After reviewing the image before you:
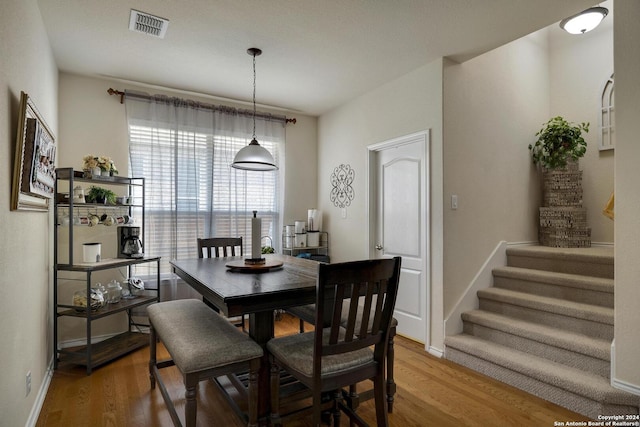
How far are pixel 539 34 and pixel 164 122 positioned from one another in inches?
172

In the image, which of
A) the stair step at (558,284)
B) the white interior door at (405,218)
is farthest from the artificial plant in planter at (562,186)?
the white interior door at (405,218)

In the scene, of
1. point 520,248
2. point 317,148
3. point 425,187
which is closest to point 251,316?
point 425,187

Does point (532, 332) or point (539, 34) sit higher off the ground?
point (539, 34)

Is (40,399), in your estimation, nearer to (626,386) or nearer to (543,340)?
(543,340)

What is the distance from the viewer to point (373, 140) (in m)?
3.89

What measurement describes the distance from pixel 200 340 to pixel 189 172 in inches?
98.3

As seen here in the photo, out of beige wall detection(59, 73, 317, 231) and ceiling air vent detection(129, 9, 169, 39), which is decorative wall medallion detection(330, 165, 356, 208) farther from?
ceiling air vent detection(129, 9, 169, 39)

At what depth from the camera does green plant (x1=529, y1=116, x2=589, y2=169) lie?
347cm

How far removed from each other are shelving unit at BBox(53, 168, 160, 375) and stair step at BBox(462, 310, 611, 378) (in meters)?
2.99

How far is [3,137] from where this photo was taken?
5.21ft

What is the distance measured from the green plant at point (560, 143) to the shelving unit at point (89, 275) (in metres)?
4.10

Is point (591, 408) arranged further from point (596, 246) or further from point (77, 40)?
point (77, 40)

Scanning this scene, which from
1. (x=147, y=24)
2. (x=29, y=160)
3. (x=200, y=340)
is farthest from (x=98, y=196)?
(x=200, y=340)

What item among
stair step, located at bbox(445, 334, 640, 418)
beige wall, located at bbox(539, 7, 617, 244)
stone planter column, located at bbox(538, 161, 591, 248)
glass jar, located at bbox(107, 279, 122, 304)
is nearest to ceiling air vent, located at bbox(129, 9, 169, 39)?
glass jar, located at bbox(107, 279, 122, 304)
